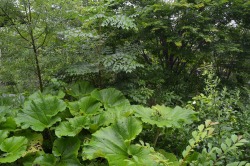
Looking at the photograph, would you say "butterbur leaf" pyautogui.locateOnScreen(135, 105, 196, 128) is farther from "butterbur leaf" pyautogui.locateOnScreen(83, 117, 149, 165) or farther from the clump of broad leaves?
"butterbur leaf" pyautogui.locateOnScreen(83, 117, 149, 165)

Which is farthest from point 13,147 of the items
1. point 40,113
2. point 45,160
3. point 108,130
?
point 108,130

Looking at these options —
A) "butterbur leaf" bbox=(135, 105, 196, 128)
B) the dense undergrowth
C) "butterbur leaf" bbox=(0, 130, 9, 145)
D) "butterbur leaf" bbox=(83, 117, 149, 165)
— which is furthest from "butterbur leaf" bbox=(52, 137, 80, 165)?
"butterbur leaf" bbox=(135, 105, 196, 128)

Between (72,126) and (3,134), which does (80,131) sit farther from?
(3,134)

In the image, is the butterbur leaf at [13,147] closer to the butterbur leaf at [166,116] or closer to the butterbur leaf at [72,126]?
the butterbur leaf at [72,126]

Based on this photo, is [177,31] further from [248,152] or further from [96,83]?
[248,152]

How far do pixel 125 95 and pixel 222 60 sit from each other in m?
1.82

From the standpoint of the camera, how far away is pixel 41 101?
7.28ft

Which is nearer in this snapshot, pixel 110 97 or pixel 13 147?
pixel 13 147

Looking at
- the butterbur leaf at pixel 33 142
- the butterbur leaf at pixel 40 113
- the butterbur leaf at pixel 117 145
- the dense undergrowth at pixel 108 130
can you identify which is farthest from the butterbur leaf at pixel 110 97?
the butterbur leaf at pixel 33 142

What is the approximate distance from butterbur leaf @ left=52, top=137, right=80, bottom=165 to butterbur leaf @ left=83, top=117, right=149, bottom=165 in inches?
5.2

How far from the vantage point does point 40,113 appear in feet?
7.02

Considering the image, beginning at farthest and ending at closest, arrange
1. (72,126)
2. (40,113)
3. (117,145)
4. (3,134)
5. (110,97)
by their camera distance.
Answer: (110,97), (40,113), (72,126), (3,134), (117,145)

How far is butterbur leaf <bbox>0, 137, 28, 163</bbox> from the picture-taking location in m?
1.71

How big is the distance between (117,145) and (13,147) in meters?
0.84
